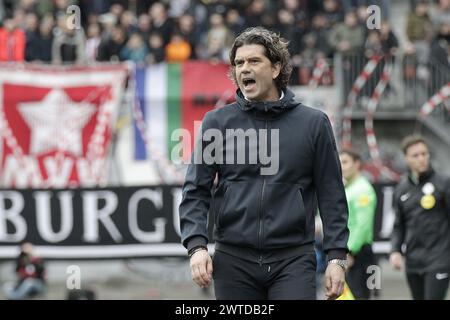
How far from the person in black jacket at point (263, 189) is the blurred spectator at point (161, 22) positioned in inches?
523

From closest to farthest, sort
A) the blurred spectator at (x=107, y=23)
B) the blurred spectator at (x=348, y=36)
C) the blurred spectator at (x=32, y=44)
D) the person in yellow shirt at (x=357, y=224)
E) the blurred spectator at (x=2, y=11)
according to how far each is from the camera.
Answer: the person in yellow shirt at (x=357, y=224) < the blurred spectator at (x=32, y=44) < the blurred spectator at (x=348, y=36) < the blurred spectator at (x=107, y=23) < the blurred spectator at (x=2, y=11)

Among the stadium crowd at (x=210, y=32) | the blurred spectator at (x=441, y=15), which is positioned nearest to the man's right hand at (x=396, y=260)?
the stadium crowd at (x=210, y=32)

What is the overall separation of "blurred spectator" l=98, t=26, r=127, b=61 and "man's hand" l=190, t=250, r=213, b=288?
13.2 meters

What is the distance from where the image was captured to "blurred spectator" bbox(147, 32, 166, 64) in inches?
749

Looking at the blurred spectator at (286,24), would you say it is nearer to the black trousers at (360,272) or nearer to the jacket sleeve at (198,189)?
the black trousers at (360,272)

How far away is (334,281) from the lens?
21.0ft

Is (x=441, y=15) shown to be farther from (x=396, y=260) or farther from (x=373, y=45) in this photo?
(x=396, y=260)

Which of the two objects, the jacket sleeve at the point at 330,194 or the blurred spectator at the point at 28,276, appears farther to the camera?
the blurred spectator at the point at 28,276

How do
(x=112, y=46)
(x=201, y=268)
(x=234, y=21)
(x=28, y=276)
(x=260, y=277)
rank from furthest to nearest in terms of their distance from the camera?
1. (x=234, y=21)
2. (x=112, y=46)
3. (x=28, y=276)
4. (x=260, y=277)
5. (x=201, y=268)

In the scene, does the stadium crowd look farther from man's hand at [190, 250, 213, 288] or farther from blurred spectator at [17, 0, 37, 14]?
man's hand at [190, 250, 213, 288]

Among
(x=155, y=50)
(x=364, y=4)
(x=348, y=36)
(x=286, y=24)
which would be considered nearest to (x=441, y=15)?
(x=364, y=4)

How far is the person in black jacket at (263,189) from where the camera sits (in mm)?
6508

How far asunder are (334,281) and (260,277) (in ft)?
1.36

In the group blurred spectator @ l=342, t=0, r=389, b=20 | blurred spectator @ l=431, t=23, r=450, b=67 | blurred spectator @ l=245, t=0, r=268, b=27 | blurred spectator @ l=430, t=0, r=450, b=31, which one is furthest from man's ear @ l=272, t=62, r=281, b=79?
blurred spectator @ l=342, t=0, r=389, b=20
